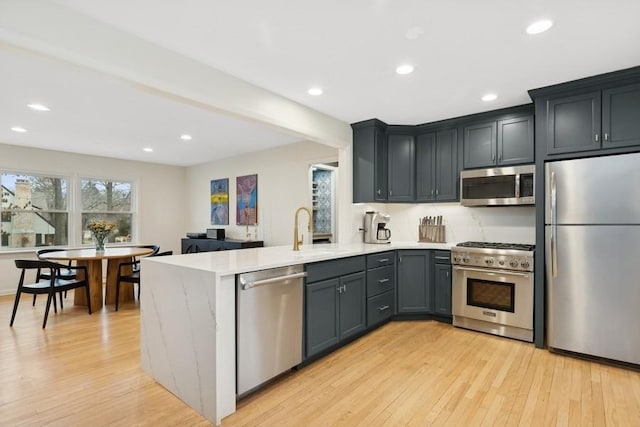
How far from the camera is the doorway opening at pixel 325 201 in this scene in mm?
6027

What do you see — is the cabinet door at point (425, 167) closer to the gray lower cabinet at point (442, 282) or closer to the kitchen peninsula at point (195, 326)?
the gray lower cabinet at point (442, 282)

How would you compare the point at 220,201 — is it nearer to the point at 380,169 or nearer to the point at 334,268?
the point at 380,169

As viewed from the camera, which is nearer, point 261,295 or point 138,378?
point 261,295

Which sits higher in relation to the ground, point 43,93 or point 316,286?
point 43,93

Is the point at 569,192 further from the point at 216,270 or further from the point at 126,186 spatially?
the point at 126,186

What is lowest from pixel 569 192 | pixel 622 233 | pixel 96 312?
pixel 96 312

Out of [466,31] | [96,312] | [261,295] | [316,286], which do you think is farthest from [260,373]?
[96,312]

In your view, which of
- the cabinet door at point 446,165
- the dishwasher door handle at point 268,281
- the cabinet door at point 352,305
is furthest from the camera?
the cabinet door at point 446,165

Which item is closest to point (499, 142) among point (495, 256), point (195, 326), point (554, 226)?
point (554, 226)

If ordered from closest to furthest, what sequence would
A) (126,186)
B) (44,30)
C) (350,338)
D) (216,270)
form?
(44,30) → (216,270) → (350,338) → (126,186)

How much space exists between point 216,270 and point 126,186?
20.3ft

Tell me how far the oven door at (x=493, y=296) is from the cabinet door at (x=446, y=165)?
97 cm

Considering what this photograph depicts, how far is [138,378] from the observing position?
2568 millimetres

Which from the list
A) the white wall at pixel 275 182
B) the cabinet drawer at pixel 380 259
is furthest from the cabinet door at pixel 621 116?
the white wall at pixel 275 182
